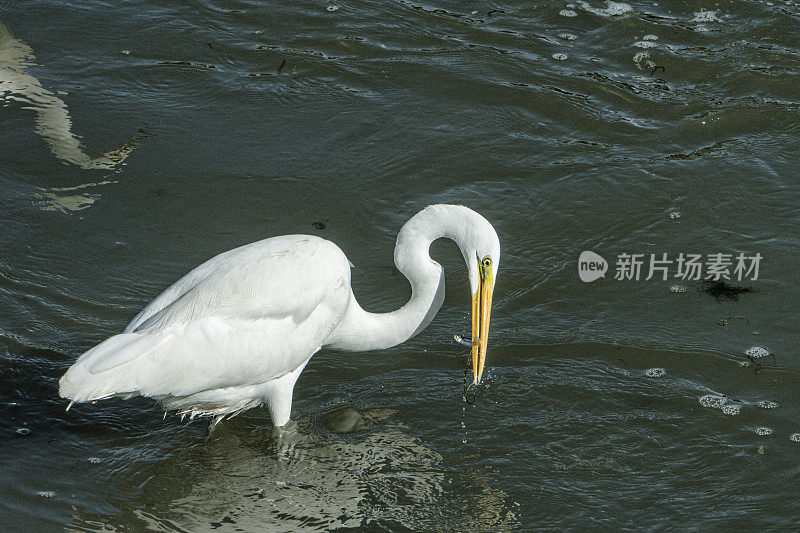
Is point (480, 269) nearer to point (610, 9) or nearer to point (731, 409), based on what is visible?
point (731, 409)

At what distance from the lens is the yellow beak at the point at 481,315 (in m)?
4.52

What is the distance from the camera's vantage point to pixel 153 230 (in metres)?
6.42

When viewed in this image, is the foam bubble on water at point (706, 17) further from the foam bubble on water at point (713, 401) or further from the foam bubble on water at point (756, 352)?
the foam bubble on water at point (713, 401)

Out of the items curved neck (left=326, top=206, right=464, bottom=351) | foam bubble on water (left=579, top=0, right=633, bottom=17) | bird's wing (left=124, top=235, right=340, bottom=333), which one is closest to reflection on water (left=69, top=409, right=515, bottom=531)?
curved neck (left=326, top=206, right=464, bottom=351)

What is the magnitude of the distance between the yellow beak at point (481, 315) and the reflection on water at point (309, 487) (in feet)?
1.72

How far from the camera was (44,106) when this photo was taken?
25.3 ft

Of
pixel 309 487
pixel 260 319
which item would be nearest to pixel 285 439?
pixel 309 487

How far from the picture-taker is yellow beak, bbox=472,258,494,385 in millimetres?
4523

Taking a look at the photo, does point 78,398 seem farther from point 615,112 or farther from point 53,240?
point 615,112

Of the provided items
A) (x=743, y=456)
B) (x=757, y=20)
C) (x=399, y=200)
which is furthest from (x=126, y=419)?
(x=757, y=20)

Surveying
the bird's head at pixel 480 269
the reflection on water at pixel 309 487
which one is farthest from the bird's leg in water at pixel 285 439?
the bird's head at pixel 480 269

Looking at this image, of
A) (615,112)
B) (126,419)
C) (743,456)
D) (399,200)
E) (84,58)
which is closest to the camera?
(743,456)

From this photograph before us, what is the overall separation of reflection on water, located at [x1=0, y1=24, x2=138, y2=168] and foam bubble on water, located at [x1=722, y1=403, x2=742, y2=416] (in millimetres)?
4891

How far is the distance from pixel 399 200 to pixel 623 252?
1.71 m
